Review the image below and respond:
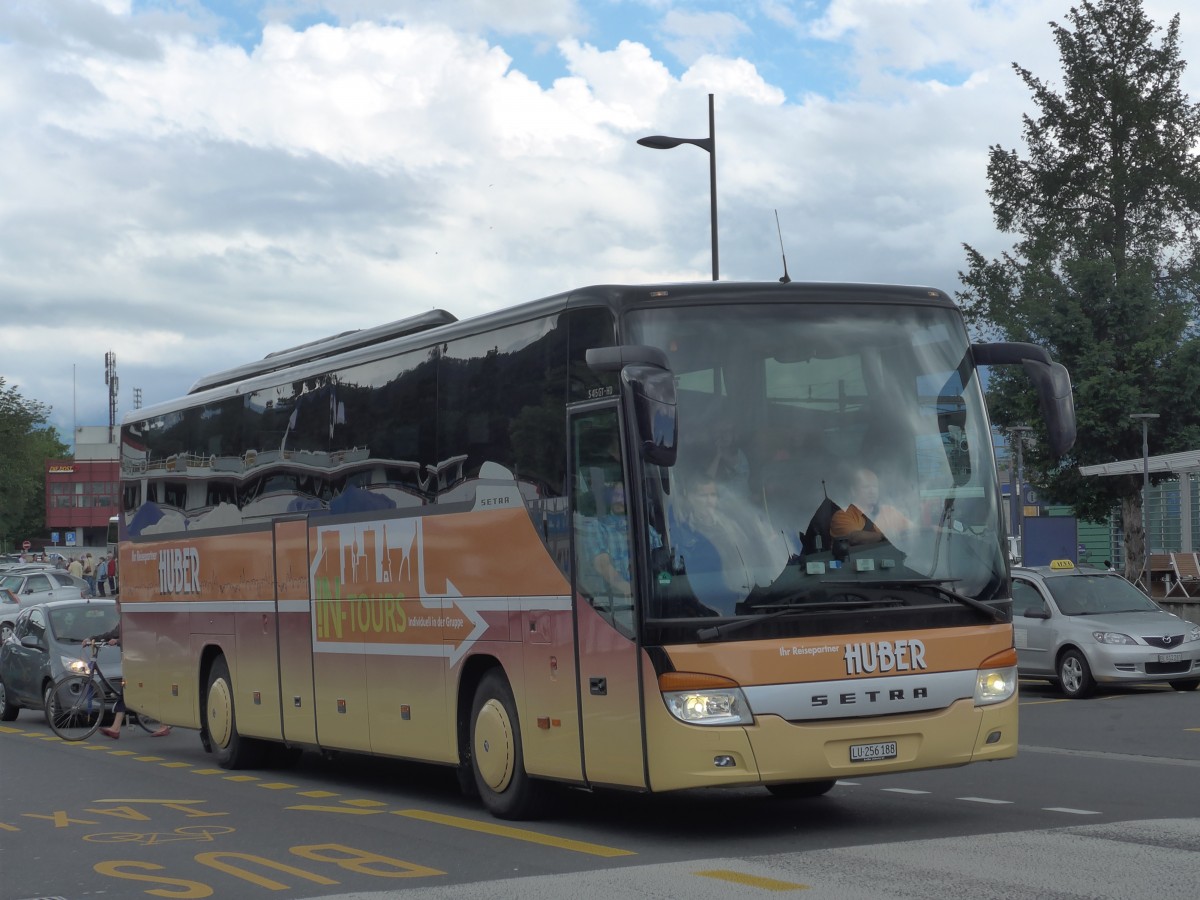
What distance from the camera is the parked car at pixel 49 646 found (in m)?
23.0

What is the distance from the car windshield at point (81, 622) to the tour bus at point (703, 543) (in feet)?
36.6

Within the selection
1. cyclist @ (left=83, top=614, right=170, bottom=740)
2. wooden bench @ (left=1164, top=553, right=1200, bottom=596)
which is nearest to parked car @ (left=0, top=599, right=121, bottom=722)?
cyclist @ (left=83, top=614, right=170, bottom=740)

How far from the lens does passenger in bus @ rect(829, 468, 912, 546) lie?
10523mm

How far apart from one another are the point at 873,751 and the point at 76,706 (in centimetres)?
1294

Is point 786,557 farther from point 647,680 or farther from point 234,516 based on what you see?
point 234,516

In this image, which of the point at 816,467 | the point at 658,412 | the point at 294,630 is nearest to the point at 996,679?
the point at 816,467

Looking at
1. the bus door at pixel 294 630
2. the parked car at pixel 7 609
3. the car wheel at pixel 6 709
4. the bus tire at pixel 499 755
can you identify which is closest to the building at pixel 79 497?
the parked car at pixel 7 609

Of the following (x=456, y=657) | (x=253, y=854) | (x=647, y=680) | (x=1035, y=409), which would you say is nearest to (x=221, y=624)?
(x=456, y=657)

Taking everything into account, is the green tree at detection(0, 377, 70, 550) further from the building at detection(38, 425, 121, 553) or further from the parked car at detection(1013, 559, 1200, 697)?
the parked car at detection(1013, 559, 1200, 697)

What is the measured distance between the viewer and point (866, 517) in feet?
34.7

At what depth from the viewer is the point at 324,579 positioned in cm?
1486

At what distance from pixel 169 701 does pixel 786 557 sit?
10.00m

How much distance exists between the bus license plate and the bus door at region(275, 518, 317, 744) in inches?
237

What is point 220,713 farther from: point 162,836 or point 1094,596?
point 1094,596
